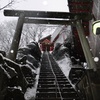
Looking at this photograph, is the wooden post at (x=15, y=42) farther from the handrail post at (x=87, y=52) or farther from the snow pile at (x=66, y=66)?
the snow pile at (x=66, y=66)

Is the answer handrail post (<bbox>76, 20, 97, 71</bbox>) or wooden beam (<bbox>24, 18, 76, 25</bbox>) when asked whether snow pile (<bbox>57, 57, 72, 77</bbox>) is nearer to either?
wooden beam (<bbox>24, 18, 76, 25</bbox>)

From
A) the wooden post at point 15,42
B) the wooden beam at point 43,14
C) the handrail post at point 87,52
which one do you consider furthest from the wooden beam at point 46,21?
the handrail post at point 87,52

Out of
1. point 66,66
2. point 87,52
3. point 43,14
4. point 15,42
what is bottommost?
point 66,66

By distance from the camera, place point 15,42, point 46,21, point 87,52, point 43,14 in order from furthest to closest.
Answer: point 46,21
point 43,14
point 15,42
point 87,52

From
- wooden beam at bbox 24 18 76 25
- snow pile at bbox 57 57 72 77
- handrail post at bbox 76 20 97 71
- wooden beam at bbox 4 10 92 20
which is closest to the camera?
handrail post at bbox 76 20 97 71

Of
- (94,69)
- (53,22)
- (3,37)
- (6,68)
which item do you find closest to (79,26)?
(53,22)

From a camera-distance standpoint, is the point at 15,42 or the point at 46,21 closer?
the point at 15,42

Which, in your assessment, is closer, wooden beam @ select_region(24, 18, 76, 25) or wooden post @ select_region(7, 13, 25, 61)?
wooden post @ select_region(7, 13, 25, 61)

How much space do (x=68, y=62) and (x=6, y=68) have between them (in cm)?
1139

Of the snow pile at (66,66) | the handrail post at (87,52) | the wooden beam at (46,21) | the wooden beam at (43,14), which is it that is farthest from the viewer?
the snow pile at (66,66)

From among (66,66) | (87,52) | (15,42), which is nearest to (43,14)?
(15,42)

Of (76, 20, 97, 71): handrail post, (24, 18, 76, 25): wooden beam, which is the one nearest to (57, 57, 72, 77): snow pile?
(24, 18, 76, 25): wooden beam

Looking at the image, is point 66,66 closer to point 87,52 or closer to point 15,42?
point 87,52

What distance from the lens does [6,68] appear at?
6.16 metres
